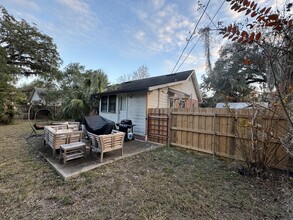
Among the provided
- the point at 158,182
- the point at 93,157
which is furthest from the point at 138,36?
the point at 158,182

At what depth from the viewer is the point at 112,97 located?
10.1m

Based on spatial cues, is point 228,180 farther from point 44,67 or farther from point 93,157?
point 44,67

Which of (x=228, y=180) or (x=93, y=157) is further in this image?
(x=93, y=157)

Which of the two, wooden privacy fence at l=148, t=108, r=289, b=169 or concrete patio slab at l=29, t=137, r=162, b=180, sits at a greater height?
wooden privacy fence at l=148, t=108, r=289, b=169

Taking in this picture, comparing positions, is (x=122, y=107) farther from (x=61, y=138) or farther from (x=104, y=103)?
(x=61, y=138)

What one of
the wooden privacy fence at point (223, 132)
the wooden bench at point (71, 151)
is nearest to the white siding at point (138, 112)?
the wooden privacy fence at point (223, 132)

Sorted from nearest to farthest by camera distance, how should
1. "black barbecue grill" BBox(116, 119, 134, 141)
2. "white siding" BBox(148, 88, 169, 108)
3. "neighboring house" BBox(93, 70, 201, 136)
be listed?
"black barbecue grill" BBox(116, 119, 134, 141)
"neighboring house" BBox(93, 70, 201, 136)
"white siding" BBox(148, 88, 169, 108)

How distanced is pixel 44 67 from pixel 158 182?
17467 millimetres

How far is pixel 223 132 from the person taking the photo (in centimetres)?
519

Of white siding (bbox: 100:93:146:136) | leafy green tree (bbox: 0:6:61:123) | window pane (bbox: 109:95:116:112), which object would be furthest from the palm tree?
leafy green tree (bbox: 0:6:61:123)

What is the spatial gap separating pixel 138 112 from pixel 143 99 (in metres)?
0.79

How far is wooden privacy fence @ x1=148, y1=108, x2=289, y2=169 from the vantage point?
13.1ft

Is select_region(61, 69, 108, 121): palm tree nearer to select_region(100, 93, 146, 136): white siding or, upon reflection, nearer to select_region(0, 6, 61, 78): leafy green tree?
select_region(100, 93, 146, 136): white siding

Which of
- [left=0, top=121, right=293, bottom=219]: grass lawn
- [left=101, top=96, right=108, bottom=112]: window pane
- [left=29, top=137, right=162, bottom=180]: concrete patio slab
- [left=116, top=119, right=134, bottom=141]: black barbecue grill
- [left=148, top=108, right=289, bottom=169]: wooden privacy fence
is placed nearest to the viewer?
[left=0, top=121, right=293, bottom=219]: grass lawn
